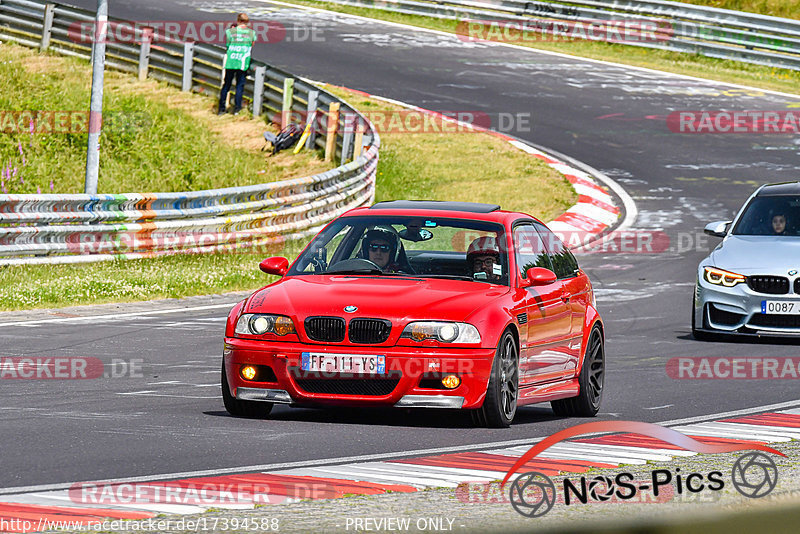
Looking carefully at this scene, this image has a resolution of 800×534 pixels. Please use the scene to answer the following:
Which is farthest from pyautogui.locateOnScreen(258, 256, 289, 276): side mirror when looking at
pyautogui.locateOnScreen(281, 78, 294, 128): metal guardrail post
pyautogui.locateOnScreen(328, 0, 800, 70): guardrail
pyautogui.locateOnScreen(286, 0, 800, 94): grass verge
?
pyautogui.locateOnScreen(328, 0, 800, 70): guardrail

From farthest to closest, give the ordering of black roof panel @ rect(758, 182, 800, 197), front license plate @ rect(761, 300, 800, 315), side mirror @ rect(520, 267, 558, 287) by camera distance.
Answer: black roof panel @ rect(758, 182, 800, 197), front license plate @ rect(761, 300, 800, 315), side mirror @ rect(520, 267, 558, 287)

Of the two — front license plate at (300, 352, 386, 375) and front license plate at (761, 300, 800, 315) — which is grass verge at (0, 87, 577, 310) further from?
front license plate at (300, 352, 386, 375)

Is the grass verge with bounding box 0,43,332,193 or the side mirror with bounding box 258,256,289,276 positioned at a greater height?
the side mirror with bounding box 258,256,289,276

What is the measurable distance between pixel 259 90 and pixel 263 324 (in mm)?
23087

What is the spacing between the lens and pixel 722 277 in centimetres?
1442

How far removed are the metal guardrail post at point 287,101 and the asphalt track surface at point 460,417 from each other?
3401mm

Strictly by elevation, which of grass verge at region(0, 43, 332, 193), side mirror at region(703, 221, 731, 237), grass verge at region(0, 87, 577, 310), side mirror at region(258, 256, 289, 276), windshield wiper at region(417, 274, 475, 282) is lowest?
grass verge at region(0, 43, 332, 193)

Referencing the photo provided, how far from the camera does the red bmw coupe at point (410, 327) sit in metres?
8.65

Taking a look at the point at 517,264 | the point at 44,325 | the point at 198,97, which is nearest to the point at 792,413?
the point at 517,264

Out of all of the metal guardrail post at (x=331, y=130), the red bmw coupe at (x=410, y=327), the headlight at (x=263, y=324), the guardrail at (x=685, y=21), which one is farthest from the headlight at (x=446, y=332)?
the guardrail at (x=685, y=21)

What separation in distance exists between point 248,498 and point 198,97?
1096 inches

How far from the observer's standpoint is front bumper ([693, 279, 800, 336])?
46.2 feet

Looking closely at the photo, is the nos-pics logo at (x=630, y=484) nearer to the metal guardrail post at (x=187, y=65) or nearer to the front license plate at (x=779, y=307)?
the front license plate at (x=779, y=307)

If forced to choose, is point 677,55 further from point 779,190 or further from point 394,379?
point 394,379
